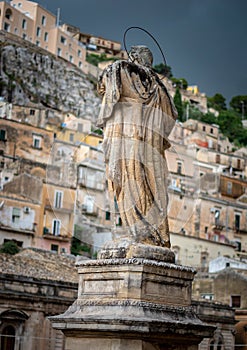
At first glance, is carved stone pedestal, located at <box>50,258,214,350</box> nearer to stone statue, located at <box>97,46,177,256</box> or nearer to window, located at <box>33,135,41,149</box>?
stone statue, located at <box>97,46,177,256</box>

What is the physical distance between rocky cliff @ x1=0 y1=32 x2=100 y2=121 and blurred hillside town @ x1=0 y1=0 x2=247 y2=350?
6.6 inches

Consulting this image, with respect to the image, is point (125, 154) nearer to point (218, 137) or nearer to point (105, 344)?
point (105, 344)

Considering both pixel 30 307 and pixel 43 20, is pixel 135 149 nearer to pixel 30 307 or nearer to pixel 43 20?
pixel 30 307

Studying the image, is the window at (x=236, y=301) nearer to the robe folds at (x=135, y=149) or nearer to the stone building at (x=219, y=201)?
the stone building at (x=219, y=201)

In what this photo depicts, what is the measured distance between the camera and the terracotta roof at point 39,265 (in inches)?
1209

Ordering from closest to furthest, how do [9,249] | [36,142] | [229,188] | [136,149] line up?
1. [136,149]
2. [9,249]
3. [36,142]
4. [229,188]

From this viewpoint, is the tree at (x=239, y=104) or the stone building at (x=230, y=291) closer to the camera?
the stone building at (x=230, y=291)

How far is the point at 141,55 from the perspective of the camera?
8711 millimetres

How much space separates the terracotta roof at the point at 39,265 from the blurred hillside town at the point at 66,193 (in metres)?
0.09

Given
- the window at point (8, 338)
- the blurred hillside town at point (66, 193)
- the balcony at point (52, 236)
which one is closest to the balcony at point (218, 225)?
the blurred hillside town at point (66, 193)

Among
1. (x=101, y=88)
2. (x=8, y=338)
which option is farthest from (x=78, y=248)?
(x=101, y=88)

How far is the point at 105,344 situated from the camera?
7.14 metres

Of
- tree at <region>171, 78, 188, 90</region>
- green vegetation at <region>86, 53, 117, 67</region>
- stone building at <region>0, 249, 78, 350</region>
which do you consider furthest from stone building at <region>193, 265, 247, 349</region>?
tree at <region>171, 78, 188, 90</region>

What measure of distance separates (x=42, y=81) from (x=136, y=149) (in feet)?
270
